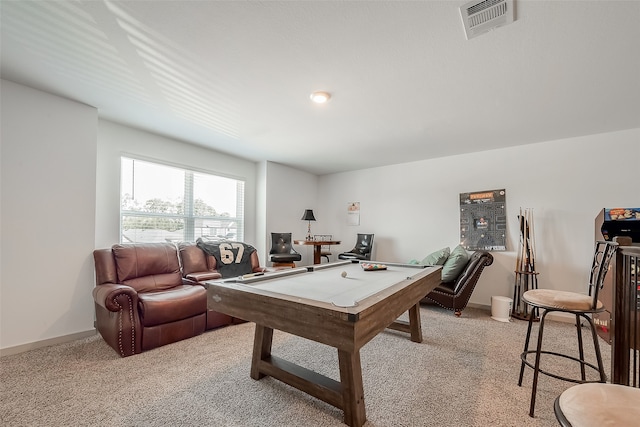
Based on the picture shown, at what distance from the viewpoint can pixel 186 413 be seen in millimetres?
1636

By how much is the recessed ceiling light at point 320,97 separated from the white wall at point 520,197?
9.50 ft

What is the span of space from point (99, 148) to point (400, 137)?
12.7 feet

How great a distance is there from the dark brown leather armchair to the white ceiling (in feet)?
5.51

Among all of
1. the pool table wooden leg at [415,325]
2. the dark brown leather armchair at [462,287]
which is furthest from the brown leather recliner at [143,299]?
the dark brown leather armchair at [462,287]

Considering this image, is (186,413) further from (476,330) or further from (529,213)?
(529,213)

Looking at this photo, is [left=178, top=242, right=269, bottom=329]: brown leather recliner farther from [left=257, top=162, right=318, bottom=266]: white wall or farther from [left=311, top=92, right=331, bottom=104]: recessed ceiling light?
[left=311, top=92, right=331, bottom=104]: recessed ceiling light

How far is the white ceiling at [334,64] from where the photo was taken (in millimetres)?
1609

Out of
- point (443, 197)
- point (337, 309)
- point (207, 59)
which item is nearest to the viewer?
point (337, 309)

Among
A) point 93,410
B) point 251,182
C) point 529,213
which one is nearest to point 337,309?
point 93,410

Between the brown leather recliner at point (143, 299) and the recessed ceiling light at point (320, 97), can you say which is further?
the recessed ceiling light at point (320, 97)

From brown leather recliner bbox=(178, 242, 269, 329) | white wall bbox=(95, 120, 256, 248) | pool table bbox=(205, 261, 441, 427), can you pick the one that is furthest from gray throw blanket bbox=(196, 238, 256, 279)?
pool table bbox=(205, 261, 441, 427)

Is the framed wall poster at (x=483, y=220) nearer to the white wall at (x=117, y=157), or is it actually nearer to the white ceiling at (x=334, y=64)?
the white ceiling at (x=334, y=64)

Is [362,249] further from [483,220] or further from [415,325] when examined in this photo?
[415,325]

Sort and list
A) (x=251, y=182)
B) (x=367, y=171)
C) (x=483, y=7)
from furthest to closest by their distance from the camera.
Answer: (x=367, y=171) → (x=251, y=182) → (x=483, y=7)
